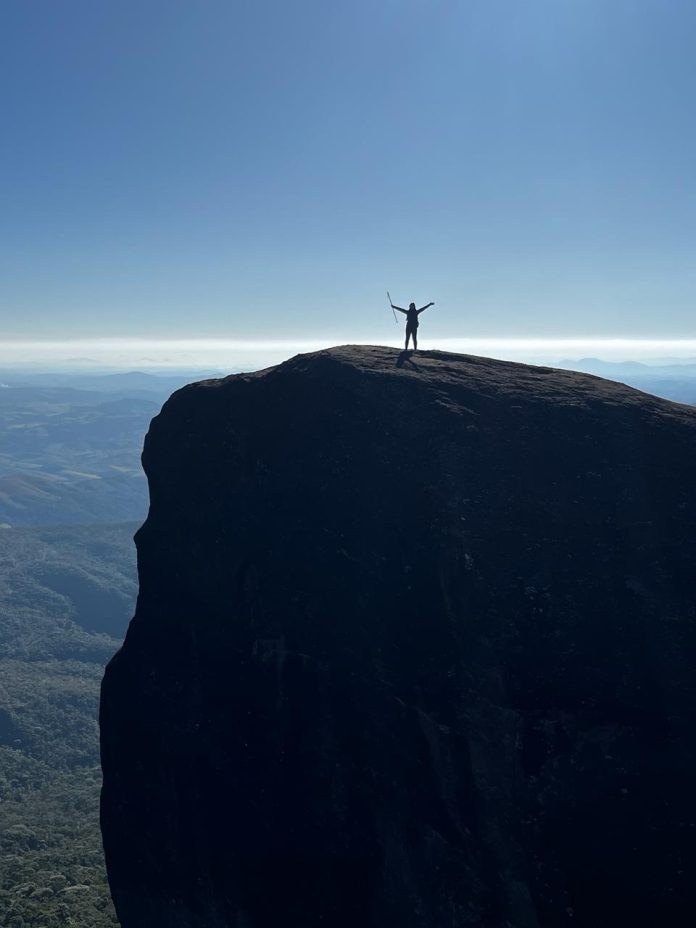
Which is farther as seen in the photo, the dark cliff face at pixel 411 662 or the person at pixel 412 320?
the person at pixel 412 320

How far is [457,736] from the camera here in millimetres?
23672

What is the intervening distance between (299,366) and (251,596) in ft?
39.6

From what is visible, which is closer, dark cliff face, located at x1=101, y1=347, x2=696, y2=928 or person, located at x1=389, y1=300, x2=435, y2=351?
dark cliff face, located at x1=101, y1=347, x2=696, y2=928

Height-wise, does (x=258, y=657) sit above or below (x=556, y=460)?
below

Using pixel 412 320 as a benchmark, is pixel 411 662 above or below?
below

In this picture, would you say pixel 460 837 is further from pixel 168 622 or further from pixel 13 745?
pixel 13 745

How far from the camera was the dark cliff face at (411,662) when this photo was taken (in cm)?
2197

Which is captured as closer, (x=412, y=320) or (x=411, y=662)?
(x=411, y=662)

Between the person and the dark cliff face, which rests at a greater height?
the person

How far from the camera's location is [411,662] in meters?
25.0

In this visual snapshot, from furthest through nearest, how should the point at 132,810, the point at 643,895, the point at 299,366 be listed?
the point at 299,366
the point at 132,810
the point at 643,895

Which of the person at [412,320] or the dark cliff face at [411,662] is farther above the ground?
the person at [412,320]

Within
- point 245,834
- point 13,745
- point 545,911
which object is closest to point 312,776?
point 245,834

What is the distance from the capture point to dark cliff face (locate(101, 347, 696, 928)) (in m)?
22.0
